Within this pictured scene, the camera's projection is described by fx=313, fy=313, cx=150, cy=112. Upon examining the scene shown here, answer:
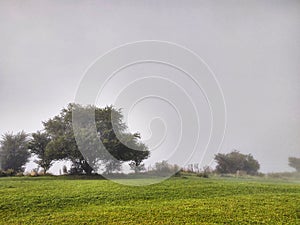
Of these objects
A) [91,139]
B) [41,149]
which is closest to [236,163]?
[91,139]

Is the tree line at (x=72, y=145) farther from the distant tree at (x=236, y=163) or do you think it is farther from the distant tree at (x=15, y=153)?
the distant tree at (x=236, y=163)

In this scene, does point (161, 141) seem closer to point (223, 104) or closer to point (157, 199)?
point (157, 199)

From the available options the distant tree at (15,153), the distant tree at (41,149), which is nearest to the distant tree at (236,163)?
the distant tree at (41,149)

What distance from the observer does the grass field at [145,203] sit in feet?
16.1

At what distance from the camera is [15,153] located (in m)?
7.63

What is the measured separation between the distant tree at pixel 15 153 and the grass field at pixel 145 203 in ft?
3.00

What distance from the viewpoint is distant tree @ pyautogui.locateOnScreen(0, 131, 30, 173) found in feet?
24.2

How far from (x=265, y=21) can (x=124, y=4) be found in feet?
10.7

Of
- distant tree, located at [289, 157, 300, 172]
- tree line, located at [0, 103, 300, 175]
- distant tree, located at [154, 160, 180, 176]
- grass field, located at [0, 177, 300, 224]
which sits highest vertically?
tree line, located at [0, 103, 300, 175]

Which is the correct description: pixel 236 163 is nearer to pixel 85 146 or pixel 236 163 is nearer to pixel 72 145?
pixel 85 146

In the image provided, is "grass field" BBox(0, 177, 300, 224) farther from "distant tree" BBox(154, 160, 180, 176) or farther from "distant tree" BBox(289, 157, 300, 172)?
"distant tree" BBox(289, 157, 300, 172)

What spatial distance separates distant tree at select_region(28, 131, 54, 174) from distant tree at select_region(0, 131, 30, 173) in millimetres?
177

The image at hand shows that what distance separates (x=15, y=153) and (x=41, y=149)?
Answer: 65cm

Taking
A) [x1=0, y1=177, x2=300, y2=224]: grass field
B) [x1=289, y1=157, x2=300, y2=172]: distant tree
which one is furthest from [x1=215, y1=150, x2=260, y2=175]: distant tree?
[x1=0, y1=177, x2=300, y2=224]: grass field
